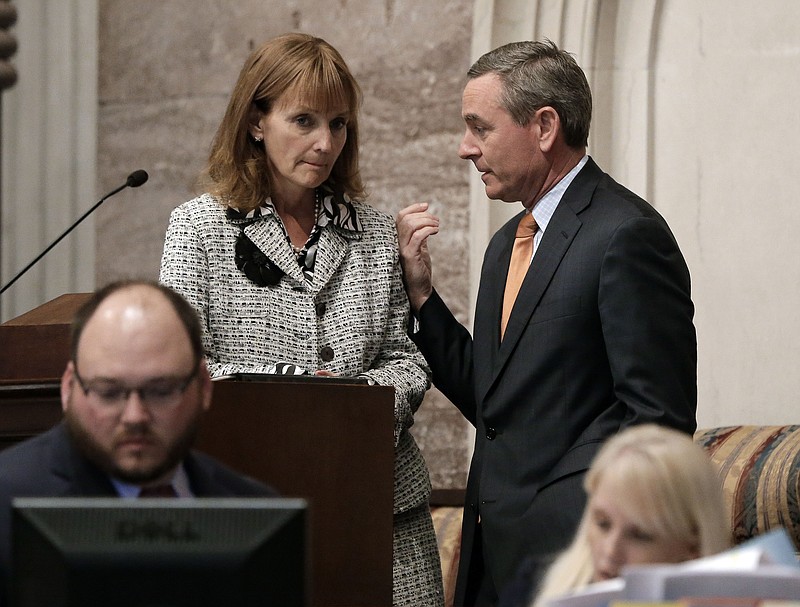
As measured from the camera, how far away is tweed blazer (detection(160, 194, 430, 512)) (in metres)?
3.44

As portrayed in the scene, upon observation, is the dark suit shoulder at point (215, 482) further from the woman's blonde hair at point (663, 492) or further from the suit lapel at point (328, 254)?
the suit lapel at point (328, 254)

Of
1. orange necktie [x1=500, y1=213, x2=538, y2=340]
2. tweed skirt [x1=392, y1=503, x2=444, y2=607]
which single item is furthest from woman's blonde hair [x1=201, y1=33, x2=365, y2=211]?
tweed skirt [x1=392, y1=503, x2=444, y2=607]

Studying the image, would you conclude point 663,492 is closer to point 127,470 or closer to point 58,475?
point 127,470

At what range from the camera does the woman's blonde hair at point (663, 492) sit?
234 centimetres

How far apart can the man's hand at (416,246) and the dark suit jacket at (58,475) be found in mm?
1270

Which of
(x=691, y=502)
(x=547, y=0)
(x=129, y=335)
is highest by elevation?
(x=547, y=0)

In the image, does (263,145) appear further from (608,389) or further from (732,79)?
(732,79)

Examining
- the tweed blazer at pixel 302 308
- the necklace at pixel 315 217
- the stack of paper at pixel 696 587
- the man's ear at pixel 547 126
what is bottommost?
the stack of paper at pixel 696 587

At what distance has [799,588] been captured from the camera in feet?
6.03

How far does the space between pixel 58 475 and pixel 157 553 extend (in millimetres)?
687

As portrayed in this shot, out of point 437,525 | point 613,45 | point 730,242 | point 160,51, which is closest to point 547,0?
point 613,45

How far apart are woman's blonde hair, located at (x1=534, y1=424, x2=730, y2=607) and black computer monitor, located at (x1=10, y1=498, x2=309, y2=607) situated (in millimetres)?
630

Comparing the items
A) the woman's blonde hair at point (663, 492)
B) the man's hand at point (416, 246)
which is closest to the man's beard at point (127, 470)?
the woman's blonde hair at point (663, 492)

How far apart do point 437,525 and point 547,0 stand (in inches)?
85.8
